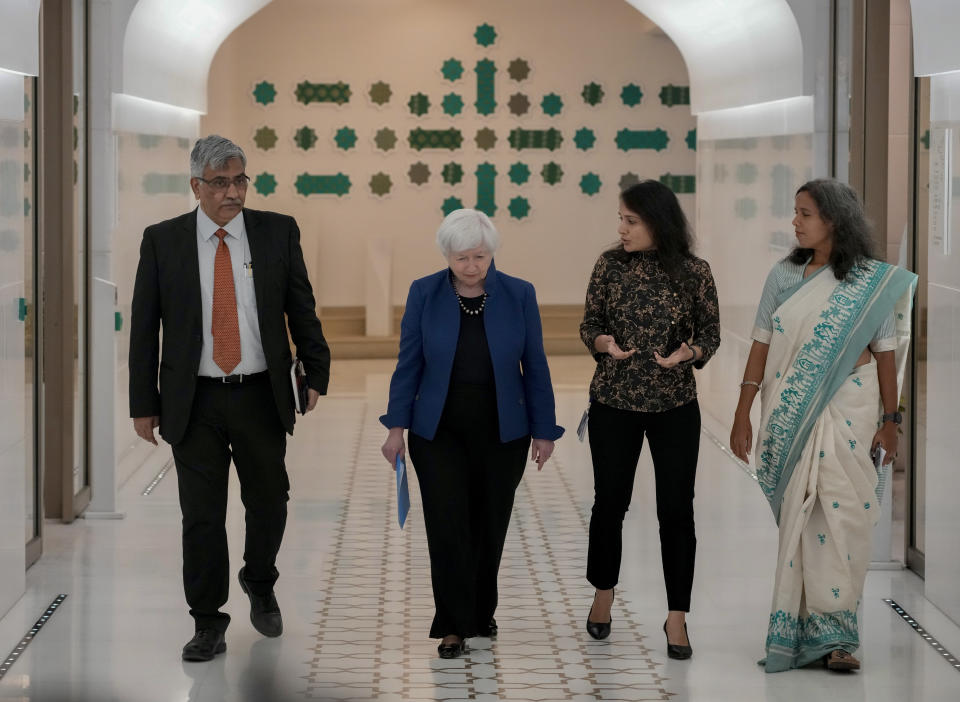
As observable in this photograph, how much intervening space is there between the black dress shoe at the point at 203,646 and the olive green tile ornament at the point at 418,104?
37.2 feet

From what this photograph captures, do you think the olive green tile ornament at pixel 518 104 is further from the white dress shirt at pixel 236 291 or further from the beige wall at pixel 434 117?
the white dress shirt at pixel 236 291

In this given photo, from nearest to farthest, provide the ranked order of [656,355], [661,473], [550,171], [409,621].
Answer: [656,355]
[661,473]
[409,621]
[550,171]

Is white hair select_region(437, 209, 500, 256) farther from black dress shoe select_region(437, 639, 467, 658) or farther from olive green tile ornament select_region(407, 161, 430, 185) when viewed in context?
olive green tile ornament select_region(407, 161, 430, 185)

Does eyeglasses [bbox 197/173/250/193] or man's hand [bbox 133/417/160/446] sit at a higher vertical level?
eyeglasses [bbox 197/173/250/193]

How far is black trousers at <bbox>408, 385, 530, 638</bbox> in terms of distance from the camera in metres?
5.02

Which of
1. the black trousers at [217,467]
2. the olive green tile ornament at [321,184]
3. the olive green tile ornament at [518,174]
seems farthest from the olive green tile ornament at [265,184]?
the black trousers at [217,467]

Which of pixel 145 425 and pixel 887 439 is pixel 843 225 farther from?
pixel 145 425

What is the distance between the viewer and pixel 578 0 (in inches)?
627

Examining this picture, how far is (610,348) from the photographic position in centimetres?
502

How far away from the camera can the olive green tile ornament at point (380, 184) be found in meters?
16.0

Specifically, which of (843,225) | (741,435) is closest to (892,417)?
(741,435)

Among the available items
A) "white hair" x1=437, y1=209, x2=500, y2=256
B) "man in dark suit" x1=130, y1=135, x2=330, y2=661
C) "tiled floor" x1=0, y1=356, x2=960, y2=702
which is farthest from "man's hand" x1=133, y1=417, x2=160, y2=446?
"white hair" x1=437, y1=209, x2=500, y2=256

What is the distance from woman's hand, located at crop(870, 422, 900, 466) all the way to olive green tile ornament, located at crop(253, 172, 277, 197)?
1152 cm

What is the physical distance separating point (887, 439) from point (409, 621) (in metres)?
1.86
